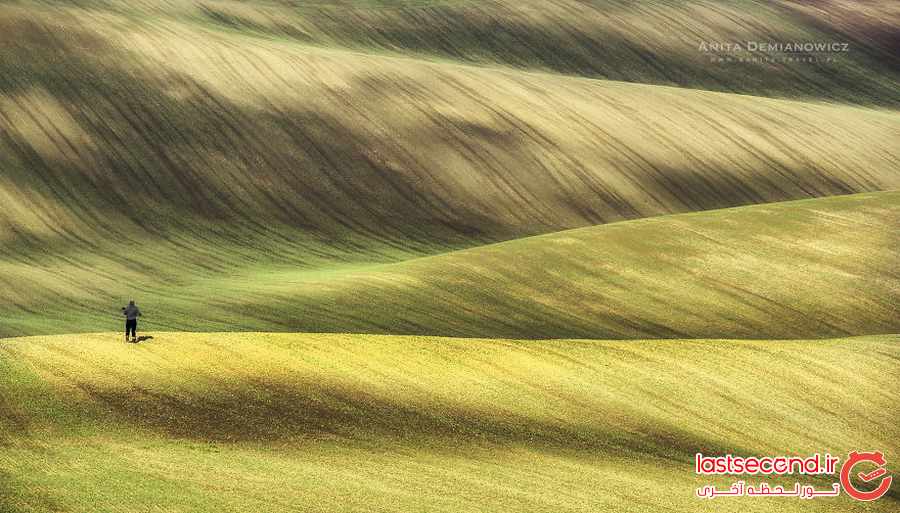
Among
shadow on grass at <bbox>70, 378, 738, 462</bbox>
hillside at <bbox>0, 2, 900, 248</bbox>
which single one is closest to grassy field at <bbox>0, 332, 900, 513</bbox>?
shadow on grass at <bbox>70, 378, 738, 462</bbox>

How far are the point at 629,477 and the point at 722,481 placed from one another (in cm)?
202

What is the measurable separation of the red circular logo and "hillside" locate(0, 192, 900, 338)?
963 cm

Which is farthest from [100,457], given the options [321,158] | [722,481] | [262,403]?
[321,158]

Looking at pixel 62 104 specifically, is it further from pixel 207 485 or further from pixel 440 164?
pixel 207 485

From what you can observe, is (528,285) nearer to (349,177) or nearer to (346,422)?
(346,422)

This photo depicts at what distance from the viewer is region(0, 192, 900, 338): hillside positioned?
105 ft

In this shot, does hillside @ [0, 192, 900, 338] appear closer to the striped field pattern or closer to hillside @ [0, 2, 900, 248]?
the striped field pattern

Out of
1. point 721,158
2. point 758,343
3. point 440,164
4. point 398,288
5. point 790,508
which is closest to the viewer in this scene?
point 790,508

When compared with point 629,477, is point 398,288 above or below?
above

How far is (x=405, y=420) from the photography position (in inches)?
839

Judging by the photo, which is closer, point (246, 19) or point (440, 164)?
point (440, 164)

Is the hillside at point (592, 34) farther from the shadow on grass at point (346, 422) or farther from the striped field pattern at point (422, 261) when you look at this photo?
the shadow on grass at point (346, 422)

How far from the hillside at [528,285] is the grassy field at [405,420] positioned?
532cm

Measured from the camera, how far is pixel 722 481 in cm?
2108
